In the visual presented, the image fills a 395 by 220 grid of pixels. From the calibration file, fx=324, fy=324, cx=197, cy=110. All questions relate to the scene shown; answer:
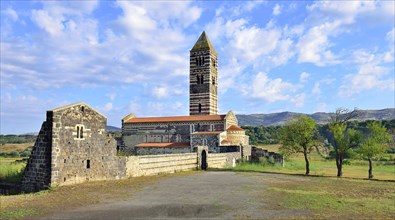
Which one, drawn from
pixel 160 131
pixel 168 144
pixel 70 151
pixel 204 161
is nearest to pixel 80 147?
pixel 70 151

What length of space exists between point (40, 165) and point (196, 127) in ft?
101

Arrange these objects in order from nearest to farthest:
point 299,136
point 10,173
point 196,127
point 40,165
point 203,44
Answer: point 40,165 → point 10,173 → point 299,136 → point 196,127 → point 203,44

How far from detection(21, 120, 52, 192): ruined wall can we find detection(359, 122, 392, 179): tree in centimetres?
2814

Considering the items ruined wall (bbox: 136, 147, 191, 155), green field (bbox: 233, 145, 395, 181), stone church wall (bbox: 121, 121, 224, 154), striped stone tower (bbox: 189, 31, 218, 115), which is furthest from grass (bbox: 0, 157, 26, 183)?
striped stone tower (bbox: 189, 31, 218, 115)

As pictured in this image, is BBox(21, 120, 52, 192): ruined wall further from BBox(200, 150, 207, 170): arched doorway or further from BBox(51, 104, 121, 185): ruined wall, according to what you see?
BBox(200, 150, 207, 170): arched doorway

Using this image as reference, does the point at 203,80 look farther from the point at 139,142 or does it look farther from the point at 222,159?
the point at 222,159

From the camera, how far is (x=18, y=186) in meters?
20.3

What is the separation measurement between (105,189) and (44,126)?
538cm

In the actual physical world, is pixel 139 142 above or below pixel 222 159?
above

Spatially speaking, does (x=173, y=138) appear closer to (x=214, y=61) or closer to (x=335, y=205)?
(x=214, y=61)

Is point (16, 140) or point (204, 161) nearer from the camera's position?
point (204, 161)

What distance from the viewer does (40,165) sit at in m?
19.5

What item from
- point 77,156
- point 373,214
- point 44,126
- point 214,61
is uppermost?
point 214,61

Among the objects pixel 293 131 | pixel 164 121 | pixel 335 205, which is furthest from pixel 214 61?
pixel 335 205
